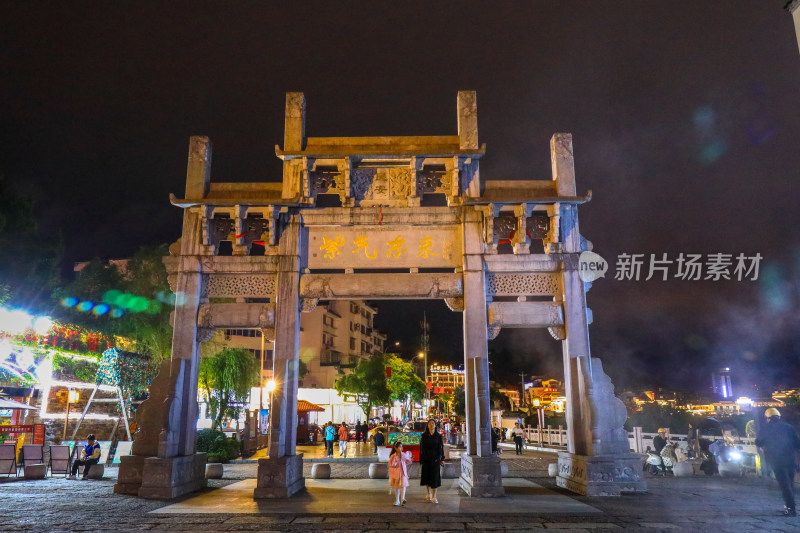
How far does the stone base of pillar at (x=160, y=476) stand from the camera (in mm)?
11625

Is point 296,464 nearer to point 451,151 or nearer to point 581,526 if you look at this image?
point 581,526

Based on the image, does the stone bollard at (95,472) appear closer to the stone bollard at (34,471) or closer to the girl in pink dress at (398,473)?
the stone bollard at (34,471)

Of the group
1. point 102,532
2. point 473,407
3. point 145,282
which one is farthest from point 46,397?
point 473,407

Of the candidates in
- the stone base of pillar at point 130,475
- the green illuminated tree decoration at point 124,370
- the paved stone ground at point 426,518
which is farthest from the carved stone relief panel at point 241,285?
the green illuminated tree decoration at point 124,370

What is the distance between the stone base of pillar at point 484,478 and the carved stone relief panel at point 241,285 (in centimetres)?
627

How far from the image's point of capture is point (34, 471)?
51.6 ft

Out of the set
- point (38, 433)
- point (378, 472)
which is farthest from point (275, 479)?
point (38, 433)

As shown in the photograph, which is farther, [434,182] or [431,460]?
[434,182]

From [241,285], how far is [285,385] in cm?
277

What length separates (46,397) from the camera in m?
26.7

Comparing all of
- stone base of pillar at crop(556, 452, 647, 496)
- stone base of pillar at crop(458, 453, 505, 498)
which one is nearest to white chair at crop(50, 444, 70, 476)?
stone base of pillar at crop(458, 453, 505, 498)

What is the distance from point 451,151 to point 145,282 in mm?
17480

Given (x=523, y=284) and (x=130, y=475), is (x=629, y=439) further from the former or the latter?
(x=130, y=475)

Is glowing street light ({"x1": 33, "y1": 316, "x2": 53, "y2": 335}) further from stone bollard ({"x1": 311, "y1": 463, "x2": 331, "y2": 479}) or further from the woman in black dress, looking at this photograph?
the woman in black dress
